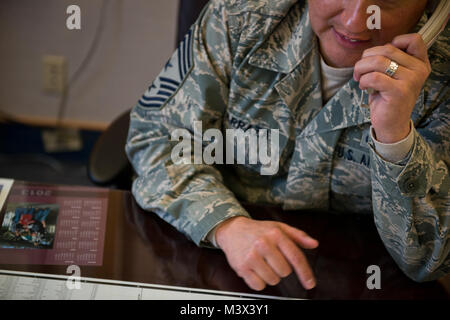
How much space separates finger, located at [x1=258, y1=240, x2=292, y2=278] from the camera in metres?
0.80

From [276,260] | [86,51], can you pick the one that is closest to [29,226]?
[276,260]

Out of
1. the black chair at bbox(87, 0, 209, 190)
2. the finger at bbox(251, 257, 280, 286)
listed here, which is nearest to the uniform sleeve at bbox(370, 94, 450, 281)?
the finger at bbox(251, 257, 280, 286)

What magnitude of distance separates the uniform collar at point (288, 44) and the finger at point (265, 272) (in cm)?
37

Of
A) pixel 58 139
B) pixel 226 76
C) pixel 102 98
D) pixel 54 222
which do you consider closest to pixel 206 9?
pixel 226 76

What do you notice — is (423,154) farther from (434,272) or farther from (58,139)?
(58,139)

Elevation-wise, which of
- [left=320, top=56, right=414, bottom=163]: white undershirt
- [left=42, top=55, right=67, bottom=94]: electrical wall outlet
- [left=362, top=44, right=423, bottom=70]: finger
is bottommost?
[left=42, top=55, right=67, bottom=94]: electrical wall outlet

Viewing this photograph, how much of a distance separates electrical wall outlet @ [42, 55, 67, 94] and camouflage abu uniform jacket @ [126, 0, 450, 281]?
1.01 metres

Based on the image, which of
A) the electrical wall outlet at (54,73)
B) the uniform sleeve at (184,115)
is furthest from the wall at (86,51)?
the uniform sleeve at (184,115)

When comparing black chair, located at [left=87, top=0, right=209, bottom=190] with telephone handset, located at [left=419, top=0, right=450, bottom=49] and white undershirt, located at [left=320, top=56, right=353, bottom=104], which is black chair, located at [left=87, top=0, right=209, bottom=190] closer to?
white undershirt, located at [left=320, top=56, right=353, bottom=104]

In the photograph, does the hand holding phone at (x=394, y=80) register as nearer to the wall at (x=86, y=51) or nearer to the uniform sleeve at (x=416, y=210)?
the uniform sleeve at (x=416, y=210)

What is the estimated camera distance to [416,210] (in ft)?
2.83

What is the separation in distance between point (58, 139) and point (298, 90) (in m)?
1.37

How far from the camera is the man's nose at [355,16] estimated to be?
0.81 metres
